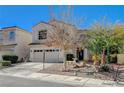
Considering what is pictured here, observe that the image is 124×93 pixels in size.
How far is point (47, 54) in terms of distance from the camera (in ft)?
83.7

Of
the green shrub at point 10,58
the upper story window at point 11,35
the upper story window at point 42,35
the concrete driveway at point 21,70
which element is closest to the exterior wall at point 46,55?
the upper story window at point 42,35

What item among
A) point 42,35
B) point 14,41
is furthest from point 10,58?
point 42,35

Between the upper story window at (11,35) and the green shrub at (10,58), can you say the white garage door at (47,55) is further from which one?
the upper story window at (11,35)

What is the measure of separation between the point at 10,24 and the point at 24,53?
4.85 m

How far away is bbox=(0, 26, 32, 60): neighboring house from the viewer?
27.0 meters

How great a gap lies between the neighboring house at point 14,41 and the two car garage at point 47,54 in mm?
2424

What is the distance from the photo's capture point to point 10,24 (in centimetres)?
2764

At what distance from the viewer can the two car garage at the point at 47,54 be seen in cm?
2472

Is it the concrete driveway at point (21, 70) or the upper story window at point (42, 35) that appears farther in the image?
the upper story window at point (42, 35)

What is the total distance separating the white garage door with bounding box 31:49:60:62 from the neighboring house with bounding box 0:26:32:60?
2661mm

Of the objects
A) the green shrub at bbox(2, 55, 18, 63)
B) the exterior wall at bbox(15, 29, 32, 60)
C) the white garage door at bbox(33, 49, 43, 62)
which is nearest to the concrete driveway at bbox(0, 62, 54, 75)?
the green shrub at bbox(2, 55, 18, 63)
